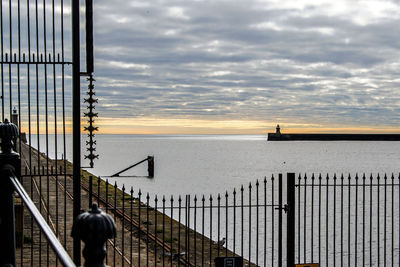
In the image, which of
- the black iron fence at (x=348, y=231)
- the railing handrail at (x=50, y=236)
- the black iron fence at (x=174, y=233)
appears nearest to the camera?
the railing handrail at (x=50, y=236)

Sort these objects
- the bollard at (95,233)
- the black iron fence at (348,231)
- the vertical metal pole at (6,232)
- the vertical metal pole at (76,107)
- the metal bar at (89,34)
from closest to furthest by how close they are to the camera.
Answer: the bollard at (95,233), the vertical metal pole at (6,232), the vertical metal pole at (76,107), the metal bar at (89,34), the black iron fence at (348,231)

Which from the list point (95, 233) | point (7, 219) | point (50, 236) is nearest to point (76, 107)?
point (7, 219)

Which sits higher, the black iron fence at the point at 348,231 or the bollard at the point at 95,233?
the bollard at the point at 95,233

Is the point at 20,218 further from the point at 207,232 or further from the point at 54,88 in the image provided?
the point at 207,232

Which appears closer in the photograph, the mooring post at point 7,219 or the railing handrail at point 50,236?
the railing handrail at point 50,236

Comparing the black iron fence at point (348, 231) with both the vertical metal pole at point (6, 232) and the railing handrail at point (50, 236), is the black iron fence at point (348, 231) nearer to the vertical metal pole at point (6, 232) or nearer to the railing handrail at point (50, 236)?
the vertical metal pole at point (6, 232)

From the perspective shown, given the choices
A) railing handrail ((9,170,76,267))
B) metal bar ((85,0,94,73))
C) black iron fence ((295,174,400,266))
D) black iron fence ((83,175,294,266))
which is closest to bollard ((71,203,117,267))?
railing handrail ((9,170,76,267))

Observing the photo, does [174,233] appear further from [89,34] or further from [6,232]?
[6,232]

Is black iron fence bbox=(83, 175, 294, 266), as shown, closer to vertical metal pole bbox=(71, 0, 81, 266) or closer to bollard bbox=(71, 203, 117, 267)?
vertical metal pole bbox=(71, 0, 81, 266)

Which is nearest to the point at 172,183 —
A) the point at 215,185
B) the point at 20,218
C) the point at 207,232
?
the point at 215,185

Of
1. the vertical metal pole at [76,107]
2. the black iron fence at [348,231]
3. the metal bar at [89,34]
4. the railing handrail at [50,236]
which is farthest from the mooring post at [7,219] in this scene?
the black iron fence at [348,231]

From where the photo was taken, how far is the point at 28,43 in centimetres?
705

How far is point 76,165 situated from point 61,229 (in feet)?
25.0

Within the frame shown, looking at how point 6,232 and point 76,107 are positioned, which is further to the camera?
point 76,107
